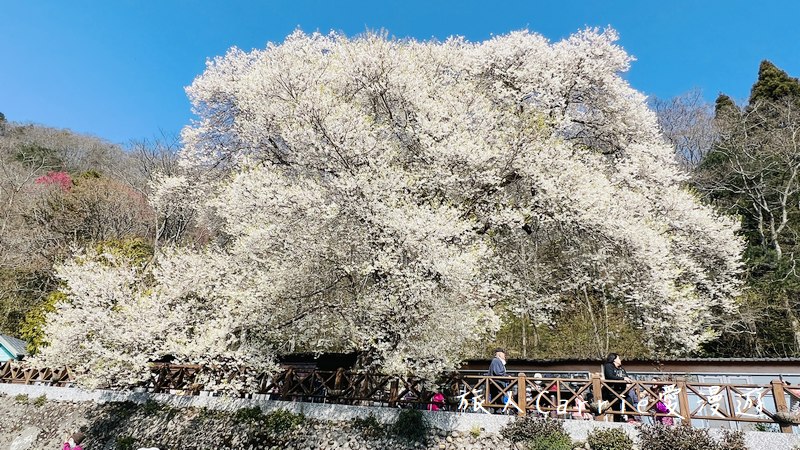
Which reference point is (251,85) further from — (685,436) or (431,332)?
(685,436)

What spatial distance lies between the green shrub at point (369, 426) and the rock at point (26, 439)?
1246 centimetres

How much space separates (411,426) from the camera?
10484 millimetres

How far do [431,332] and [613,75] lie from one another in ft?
40.6

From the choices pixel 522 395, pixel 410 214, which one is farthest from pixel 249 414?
pixel 522 395

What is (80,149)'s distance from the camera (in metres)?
48.3

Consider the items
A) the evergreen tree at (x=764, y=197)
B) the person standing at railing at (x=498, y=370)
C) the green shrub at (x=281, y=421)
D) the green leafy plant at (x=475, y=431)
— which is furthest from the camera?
the evergreen tree at (x=764, y=197)

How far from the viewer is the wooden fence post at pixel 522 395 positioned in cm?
1005

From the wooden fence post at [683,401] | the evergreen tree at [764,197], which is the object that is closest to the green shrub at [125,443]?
the wooden fence post at [683,401]

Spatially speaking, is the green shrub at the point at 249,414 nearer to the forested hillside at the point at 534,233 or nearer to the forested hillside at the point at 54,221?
the forested hillside at the point at 534,233

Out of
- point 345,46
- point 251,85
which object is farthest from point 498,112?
point 251,85

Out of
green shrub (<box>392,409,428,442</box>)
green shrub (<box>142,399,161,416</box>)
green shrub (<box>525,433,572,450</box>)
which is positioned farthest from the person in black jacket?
green shrub (<box>142,399,161,416</box>)

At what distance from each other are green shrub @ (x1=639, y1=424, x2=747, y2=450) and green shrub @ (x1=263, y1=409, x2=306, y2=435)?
26.2 ft

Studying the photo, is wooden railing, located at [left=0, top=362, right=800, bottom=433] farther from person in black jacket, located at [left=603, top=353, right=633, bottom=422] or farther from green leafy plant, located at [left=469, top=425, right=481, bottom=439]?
green leafy plant, located at [left=469, top=425, right=481, bottom=439]

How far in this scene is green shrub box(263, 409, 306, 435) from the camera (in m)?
11.7
